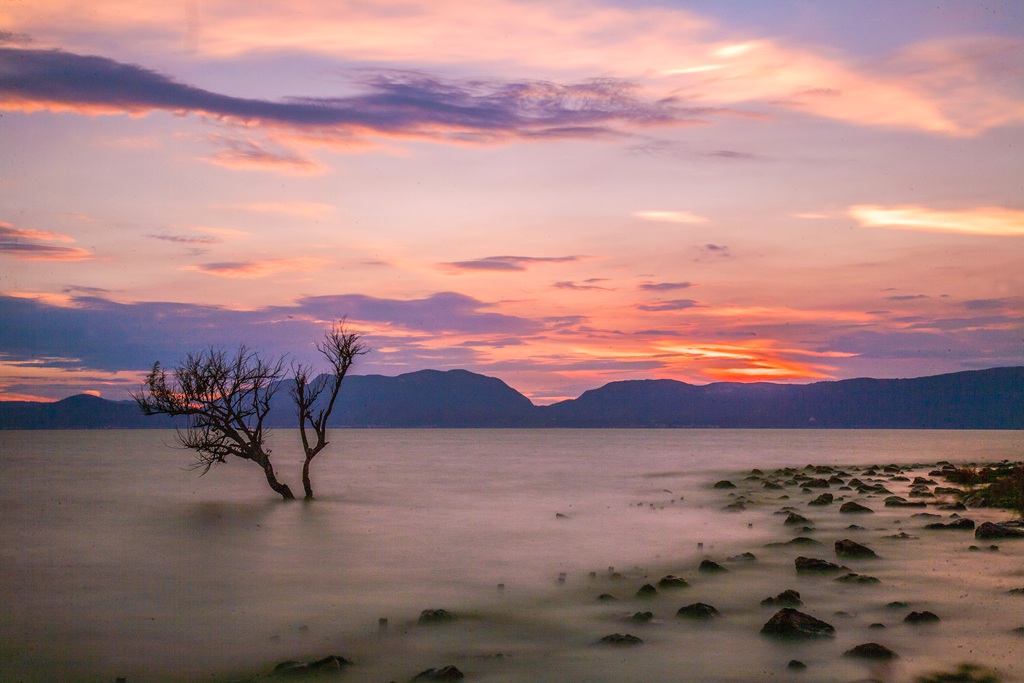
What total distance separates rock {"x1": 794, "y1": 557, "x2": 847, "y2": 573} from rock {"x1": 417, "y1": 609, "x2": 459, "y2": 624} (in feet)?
29.9

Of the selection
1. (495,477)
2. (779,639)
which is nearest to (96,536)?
(779,639)

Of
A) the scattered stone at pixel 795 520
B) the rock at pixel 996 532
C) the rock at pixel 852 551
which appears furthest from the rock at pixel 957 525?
the rock at pixel 852 551

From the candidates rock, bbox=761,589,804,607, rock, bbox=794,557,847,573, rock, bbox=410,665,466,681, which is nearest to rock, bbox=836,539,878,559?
rock, bbox=794,557,847,573

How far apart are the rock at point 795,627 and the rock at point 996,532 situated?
12.8 m

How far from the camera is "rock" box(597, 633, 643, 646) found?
50.9 feet

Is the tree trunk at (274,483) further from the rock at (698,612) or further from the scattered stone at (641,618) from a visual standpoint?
the rock at (698,612)

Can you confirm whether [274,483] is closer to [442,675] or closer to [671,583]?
[671,583]

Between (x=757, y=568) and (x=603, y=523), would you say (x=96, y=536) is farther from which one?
(x=757, y=568)

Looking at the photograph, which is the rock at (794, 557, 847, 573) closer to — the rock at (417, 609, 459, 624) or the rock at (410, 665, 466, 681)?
the rock at (417, 609, 459, 624)

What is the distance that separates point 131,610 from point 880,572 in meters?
18.1

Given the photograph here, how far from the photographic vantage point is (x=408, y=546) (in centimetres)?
3083

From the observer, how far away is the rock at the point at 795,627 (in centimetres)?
1527

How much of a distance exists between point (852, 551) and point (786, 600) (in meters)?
7.20

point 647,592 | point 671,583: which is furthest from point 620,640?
point 671,583
